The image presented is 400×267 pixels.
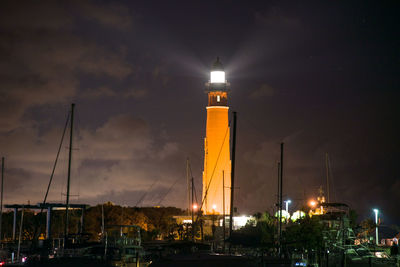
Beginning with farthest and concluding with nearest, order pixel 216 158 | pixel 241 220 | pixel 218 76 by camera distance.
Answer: pixel 218 76 < pixel 241 220 < pixel 216 158

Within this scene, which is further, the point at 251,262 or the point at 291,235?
the point at 291,235

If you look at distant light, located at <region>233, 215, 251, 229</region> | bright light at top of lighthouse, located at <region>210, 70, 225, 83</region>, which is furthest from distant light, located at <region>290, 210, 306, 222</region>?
bright light at top of lighthouse, located at <region>210, 70, 225, 83</region>

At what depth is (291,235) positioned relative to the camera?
70.9m

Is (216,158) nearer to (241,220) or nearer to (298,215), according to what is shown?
(241,220)

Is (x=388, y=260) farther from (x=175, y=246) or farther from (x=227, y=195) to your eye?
(x=227, y=195)

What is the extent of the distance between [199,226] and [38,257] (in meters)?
39.5

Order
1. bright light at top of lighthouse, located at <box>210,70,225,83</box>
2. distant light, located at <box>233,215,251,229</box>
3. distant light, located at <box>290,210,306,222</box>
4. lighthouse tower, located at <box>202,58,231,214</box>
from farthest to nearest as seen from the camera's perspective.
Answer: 1. bright light at top of lighthouse, located at <box>210,70,225,83</box>
2. distant light, located at <box>233,215,251,229</box>
3. lighthouse tower, located at <box>202,58,231,214</box>
4. distant light, located at <box>290,210,306,222</box>

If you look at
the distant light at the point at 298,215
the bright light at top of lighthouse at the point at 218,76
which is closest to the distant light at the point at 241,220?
the distant light at the point at 298,215

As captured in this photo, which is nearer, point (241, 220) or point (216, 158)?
point (216, 158)

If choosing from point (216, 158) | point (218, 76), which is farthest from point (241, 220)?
point (218, 76)

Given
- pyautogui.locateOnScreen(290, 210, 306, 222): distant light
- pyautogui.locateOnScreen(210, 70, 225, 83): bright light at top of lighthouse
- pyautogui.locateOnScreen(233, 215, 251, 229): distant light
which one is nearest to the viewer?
pyautogui.locateOnScreen(290, 210, 306, 222): distant light

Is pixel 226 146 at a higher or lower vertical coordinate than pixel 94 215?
higher

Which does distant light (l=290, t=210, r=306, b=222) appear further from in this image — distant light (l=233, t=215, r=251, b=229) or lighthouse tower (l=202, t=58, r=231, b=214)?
lighthouse tower (l=202, t=58, r=231, b=214)

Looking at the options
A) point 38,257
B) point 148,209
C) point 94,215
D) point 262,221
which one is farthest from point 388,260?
point 148,209
